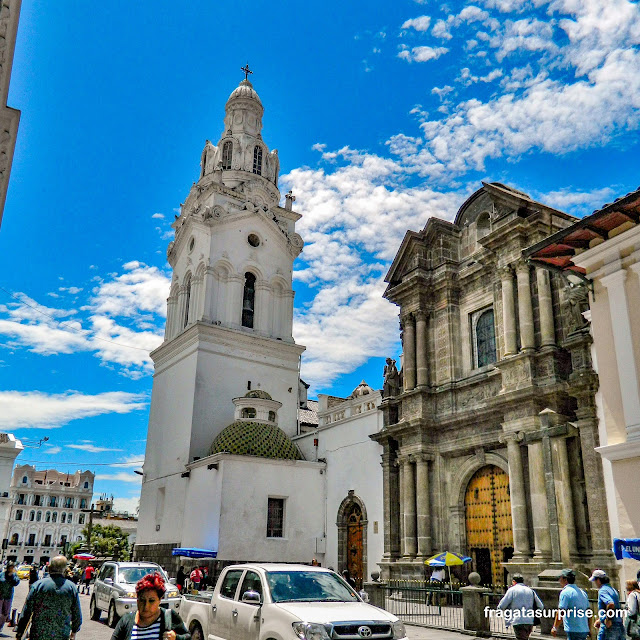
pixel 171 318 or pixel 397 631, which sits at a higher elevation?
pixel 171 318

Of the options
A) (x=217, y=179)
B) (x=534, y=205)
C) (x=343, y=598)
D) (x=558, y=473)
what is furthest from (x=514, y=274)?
A: (x=217, y=179)

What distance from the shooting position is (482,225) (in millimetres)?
23234

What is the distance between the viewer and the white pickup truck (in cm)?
782

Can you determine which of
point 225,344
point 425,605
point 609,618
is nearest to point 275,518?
point 225,344

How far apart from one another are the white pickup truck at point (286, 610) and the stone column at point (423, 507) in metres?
11.7

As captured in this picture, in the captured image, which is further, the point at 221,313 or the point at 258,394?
the point at 221,313

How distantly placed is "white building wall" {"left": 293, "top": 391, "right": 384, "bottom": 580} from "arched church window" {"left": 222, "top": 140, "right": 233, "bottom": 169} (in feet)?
60.5

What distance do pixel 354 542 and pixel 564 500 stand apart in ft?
37.8

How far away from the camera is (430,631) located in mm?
14719

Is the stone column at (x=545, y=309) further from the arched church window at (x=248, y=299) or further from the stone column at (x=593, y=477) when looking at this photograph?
the arched church window at (x=248, y=299)

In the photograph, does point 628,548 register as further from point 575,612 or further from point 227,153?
point 227,153

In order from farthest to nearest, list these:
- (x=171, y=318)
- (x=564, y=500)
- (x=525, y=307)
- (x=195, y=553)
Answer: (x=171, y=318), (x=195, y=553), (x=525, y=307), (x=564, y=500)

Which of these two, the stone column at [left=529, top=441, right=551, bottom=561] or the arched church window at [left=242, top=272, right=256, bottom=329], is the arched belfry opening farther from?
the arched church window at [left=242, top=272, right=256, bottom=329]

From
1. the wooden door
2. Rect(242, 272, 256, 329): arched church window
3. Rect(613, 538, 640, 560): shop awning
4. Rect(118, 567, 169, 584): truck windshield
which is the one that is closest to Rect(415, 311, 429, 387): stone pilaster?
the wooden door
